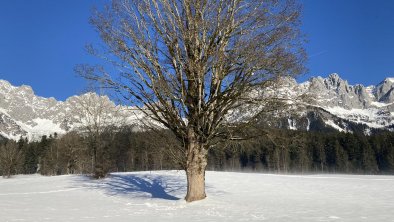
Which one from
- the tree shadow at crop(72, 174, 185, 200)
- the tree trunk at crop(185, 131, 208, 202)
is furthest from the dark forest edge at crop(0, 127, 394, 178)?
the tree trunk at crop(185, 131, 208, 202)

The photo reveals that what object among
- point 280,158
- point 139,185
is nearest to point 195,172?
point 139,185

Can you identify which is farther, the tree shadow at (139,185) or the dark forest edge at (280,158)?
the dark forest edge at (280,158)

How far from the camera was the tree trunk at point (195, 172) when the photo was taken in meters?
15.3

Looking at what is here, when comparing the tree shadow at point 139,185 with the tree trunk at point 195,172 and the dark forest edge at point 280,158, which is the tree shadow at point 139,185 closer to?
the tree trunk at point 195,172

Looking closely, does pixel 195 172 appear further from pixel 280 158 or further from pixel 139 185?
pixel 280 158

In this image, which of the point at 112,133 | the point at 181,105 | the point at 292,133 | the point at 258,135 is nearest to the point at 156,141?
the point at 181,105

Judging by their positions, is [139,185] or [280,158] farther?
[280,158]

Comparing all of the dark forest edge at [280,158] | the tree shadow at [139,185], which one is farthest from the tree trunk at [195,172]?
A: the dark forest edge at [280,158]

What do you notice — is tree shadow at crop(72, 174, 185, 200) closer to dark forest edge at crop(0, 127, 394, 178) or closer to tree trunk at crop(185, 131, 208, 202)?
tree trunk at crop(185, 131, 208, 202)

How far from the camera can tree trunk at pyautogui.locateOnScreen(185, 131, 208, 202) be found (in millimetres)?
15336

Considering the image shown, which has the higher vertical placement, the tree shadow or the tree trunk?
the tree trunk

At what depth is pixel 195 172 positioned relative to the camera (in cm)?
1536

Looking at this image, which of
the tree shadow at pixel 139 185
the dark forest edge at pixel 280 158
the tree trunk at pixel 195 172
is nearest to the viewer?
the tree trunk at pixel 195 172

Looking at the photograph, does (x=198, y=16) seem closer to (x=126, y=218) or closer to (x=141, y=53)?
(x=141, y=53)
